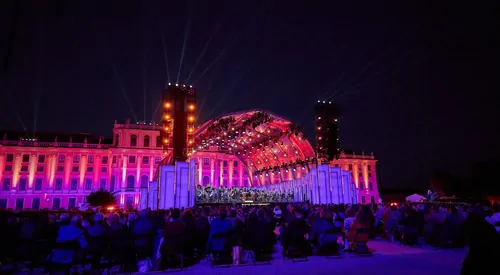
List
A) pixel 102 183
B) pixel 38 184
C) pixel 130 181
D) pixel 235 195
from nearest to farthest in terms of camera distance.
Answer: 1. pixel 235 195
2. pixel 38 184
3. pixel 130 181
4. pixel 102 183

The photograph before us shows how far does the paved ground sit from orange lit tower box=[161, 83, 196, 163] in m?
14.0

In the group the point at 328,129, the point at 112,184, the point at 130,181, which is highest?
the point at 328,129

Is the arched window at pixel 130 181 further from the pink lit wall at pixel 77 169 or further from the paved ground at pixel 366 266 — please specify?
the paved ground at pixel 366 266

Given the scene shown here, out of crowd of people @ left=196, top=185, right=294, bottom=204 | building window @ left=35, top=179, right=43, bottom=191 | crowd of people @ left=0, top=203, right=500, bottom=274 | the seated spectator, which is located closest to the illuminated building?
building window @ left=35, top=179, right=43, bottom=191

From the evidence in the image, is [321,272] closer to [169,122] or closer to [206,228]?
[206,228]

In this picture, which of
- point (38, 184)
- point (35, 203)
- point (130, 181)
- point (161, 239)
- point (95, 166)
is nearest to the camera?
point (161, 239)

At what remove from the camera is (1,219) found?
823cm

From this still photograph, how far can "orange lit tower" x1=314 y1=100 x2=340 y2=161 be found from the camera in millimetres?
Result: 26156

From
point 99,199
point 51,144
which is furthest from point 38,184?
point 99,199

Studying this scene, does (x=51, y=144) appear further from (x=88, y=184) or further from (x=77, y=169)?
(x=88, y=184)

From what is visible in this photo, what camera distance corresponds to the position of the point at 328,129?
2636 centimetres

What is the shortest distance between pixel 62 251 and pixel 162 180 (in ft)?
46.6

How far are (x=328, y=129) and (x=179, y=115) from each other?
12623 mm

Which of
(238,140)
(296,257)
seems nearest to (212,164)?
(238,140)
